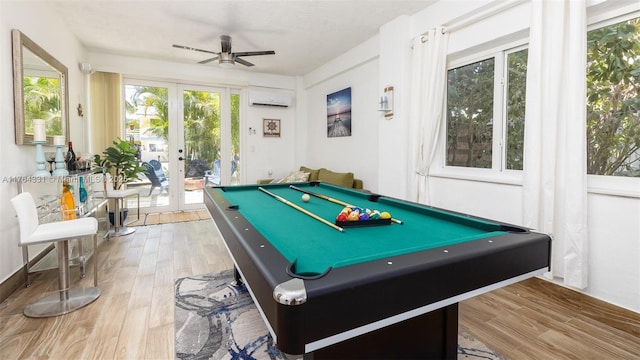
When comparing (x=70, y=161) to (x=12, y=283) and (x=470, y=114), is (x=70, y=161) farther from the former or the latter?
(x=470, y=114)

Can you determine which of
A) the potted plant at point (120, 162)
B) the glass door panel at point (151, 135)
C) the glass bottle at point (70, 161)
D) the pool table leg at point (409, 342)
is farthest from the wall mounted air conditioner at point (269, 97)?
the pool table leg at point (409, 342)

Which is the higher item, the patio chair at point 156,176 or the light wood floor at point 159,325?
the patio chair at point 156,176

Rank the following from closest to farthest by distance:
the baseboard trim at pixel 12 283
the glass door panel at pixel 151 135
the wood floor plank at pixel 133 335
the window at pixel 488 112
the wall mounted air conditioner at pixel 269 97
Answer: the wood floor plank at pixel 133 335, the baseboard trim at pixel 12 283, the window at pixel 488 112, the glass door panel at pixel 151 135, the wall mounted air conditioner at pixel 269 97

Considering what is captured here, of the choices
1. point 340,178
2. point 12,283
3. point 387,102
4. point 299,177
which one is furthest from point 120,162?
point 387,102

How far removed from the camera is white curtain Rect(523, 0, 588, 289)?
2.15 meters

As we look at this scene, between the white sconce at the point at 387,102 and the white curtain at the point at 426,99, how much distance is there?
0.30 m

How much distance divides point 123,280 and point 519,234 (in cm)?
296

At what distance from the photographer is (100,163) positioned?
4219 mm

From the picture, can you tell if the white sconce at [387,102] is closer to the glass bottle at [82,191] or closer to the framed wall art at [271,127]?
the framed wall art at [271,127]

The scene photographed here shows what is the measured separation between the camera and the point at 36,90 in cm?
296

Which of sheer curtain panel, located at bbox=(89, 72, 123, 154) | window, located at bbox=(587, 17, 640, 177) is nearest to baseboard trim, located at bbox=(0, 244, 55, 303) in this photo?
sheer curtain panel, located at bbox=(89, 72, 123, 154)

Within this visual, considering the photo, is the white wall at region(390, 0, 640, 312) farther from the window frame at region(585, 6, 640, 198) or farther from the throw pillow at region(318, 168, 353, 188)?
the throw pillow at region(318, 168, 353, 188)

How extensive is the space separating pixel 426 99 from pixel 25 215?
3492 millimetres

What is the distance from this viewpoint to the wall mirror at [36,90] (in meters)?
2.57
